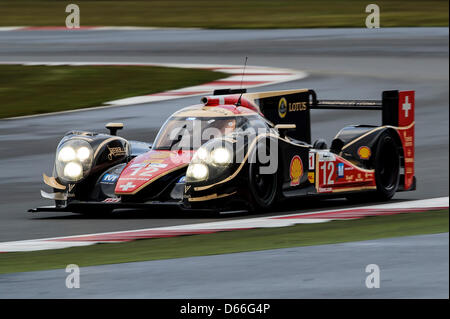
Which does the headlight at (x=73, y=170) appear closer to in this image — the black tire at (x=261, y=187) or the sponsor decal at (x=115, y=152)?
the sponsor decal at (x=115, y=152)

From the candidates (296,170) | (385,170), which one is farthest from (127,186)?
(385,170)

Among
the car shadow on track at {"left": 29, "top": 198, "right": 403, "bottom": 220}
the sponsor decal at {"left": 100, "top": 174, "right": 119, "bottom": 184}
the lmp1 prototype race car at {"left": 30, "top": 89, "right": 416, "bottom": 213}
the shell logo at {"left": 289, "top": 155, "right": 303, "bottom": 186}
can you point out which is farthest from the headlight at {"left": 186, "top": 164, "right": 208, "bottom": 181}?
the shell logo at {"left": 289, "top": 155, "right": 303, "bottom": 186}

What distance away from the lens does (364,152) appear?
1260 centimetres

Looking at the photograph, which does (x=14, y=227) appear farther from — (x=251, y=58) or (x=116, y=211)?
(x=251, y=58)

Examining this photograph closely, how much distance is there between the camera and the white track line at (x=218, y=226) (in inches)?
371

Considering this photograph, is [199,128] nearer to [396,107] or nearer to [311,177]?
[311,177]

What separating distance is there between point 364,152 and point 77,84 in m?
11.7

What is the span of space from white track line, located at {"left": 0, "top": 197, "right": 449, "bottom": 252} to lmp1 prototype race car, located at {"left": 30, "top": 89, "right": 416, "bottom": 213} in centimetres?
39

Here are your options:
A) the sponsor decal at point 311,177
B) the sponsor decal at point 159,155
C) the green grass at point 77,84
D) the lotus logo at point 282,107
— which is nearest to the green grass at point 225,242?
the sponsor decal at point 311,177

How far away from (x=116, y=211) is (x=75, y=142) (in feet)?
2.81

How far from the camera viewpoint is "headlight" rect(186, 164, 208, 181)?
1073cm

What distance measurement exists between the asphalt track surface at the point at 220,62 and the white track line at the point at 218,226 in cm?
35

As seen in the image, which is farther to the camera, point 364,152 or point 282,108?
point 282,108

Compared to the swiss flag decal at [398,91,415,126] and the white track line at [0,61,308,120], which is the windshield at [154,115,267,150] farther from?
the white track line at [0,61,308,120]
